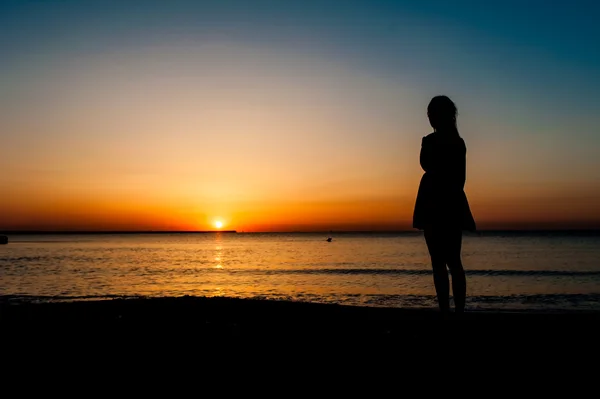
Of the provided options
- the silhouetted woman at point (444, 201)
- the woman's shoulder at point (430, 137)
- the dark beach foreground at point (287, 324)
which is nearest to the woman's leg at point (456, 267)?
the silhouetted woman at point (444, 201)

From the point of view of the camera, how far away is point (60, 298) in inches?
678

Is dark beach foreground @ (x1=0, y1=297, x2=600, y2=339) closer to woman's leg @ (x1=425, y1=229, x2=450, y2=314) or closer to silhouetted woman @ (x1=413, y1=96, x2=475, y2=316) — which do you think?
woman's leg @ (x1=425, y1=229, x2=450, y2=314)

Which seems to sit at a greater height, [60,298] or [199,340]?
[199,340]

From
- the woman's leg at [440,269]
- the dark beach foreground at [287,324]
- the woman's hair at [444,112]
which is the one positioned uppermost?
the woman's hair at [444,112]

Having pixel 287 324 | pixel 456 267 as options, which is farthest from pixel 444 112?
pixel 287 324

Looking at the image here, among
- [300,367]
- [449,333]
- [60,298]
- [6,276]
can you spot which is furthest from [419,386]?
[6,276]

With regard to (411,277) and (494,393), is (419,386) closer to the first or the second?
(494,393)

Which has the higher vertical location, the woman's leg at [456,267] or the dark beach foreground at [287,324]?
the woman's leg at [456,267]

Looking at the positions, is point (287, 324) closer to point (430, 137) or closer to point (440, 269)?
point (440, 269)

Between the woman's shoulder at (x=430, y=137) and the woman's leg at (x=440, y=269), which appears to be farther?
the woman's shoulder at (x=430, y=137)

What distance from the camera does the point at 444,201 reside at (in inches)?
210

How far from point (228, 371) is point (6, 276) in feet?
82.7

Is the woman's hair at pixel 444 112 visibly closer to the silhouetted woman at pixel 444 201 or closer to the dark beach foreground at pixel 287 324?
the silhouetted woman at pixel 444 201

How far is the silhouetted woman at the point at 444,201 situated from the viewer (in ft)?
17.2
